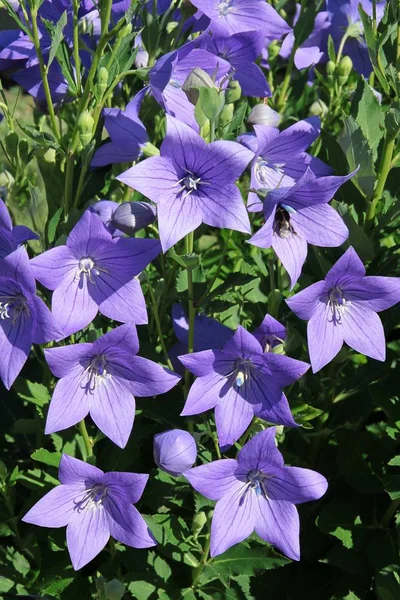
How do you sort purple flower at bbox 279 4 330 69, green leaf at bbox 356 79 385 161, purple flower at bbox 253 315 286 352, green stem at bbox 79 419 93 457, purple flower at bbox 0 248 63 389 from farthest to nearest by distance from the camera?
purple flower at bbox 279 4 330 69 < green leaf at bbox 356 79 385 161 < green stem at bbox 79 419 93 457 < purple flower at bbox 253 315 286 352 < purple flower at bbox 0 248 63 389

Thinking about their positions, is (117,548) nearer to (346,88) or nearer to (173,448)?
(173,448)

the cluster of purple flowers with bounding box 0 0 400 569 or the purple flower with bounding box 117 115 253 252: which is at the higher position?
the purple flower with bounding box 117 115 253 252

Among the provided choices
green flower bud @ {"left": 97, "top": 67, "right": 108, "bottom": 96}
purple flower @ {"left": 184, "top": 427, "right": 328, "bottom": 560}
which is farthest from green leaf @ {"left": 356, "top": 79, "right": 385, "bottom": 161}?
purple flower @ {"left": 184, "top": 427, "right": 328, "bottom": 560}

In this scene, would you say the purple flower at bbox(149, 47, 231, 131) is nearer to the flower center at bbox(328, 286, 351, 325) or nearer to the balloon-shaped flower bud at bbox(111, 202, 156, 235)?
the balloon-shaped flower bud at bbox(111, 202, 156, 235)

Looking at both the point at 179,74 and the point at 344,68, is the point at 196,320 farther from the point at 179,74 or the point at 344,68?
the point at 344,68

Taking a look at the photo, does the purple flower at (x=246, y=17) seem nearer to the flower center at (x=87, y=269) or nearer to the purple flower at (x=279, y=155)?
the purple flower at (x=279, y=155)
